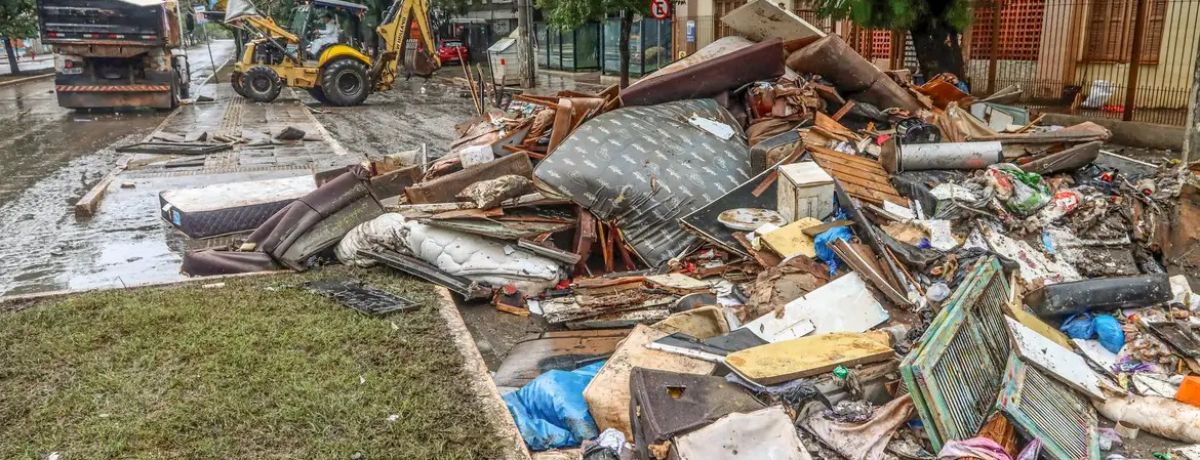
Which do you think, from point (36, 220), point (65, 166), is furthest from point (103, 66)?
point (36, 220)

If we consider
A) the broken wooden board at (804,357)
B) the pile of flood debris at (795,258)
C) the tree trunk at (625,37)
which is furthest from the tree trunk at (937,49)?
the tree trunk at (625,37)

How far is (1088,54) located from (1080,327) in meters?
9.34

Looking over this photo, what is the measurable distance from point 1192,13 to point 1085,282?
8352mm

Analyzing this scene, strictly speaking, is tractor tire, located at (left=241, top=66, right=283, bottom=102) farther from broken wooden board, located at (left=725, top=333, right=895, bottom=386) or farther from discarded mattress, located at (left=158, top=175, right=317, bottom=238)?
broken wooden board, located at (left=725, top=333, right=895, bottom=386)

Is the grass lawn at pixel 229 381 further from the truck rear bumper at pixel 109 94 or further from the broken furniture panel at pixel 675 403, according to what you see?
the truck rear bumper at pixel 109 94

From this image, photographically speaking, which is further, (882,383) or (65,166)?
(65,166)

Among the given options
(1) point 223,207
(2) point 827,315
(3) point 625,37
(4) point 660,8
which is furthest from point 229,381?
(3) point 625,37

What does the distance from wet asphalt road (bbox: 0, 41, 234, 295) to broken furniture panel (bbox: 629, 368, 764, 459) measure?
5.22 m

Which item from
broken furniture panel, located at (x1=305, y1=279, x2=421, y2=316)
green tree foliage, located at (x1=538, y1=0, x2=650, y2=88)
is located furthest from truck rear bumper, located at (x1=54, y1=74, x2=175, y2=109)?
broken furniture panel, located at (x1=305, y1=279, x2=421, y2=316)

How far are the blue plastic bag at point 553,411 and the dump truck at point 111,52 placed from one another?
17.3 meters

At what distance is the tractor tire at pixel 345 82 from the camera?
19.3 metres

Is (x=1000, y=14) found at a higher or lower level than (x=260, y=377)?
higher

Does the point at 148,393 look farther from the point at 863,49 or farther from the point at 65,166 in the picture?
the point at 863,49

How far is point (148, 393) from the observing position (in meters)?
3.98
